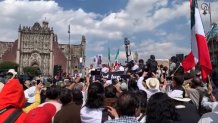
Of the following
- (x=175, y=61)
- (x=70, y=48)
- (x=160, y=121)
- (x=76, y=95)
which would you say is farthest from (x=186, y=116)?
(x=70, y=48)

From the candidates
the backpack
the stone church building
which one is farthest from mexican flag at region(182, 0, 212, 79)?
the stone church building

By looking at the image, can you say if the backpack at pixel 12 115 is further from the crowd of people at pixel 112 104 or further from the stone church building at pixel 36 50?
the stone church building at pixel 36 50

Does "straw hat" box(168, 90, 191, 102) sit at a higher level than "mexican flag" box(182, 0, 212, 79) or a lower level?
lower

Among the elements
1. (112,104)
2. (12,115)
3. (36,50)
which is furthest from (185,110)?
(36,50)

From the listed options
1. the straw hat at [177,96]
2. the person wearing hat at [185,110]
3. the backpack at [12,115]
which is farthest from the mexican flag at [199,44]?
the backpack at [12,115]

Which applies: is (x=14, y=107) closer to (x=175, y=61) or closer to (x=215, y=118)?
(x=215, y=118)

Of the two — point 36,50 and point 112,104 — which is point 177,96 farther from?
point 36,50

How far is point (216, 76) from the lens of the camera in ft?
18.2

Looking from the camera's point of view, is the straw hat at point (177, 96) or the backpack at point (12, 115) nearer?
the backpack at point (12, 115)

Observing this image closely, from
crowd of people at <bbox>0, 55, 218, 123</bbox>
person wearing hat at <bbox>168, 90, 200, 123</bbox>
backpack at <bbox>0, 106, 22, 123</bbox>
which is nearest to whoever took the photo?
backpack at <bbox>0, 106, 22, 123</bbox>

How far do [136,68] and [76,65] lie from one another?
9840cm

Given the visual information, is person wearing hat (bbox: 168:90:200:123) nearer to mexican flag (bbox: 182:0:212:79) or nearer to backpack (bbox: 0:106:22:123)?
mexican flag (bbox: 182:0:212:79)

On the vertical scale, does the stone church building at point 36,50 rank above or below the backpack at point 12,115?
above

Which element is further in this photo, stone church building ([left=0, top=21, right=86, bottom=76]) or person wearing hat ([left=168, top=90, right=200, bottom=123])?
stone church building ([left=0, top=21, right=86, bottom=76])
